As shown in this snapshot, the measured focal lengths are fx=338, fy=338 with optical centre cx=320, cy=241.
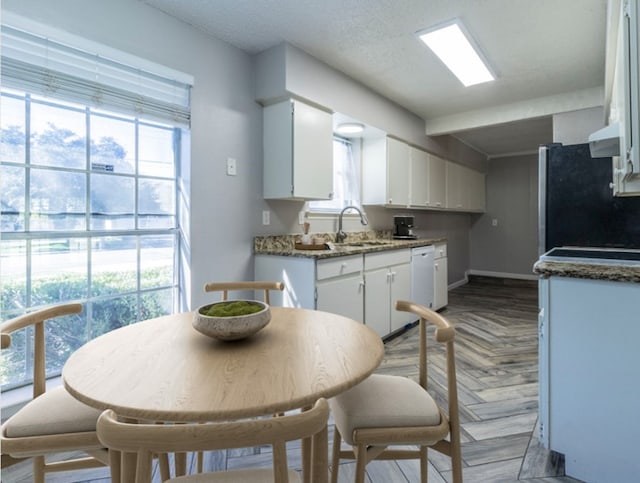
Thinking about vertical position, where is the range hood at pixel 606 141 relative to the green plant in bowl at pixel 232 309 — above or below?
above

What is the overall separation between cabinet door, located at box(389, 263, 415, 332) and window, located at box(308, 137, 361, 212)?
94 centimetres

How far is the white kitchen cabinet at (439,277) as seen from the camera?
4.07m

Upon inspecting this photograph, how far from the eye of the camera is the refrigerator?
2611 mm

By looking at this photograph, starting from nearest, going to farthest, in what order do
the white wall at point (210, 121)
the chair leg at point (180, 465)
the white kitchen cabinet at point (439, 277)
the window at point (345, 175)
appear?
the chair leg at point (180, 465), the white wall at point (210, 121), the window at point (345, 175), the white kitchen cabinet at point (439, 277)

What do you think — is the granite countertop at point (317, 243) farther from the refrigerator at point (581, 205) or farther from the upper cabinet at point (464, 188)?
the upper cabinet at point (464, 188)

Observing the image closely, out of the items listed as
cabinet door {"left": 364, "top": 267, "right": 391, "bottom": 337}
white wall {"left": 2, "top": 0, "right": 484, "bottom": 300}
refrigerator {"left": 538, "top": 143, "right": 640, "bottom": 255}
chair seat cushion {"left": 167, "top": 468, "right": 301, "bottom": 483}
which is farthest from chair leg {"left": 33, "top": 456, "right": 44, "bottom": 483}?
refrigerator {"left": 538, "top": 143, "right": 640, "bottom": 255}

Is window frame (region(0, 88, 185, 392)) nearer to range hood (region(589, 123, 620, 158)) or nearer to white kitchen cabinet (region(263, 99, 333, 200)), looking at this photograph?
white kitchen cabinet (region(263, 99, 333, 200))

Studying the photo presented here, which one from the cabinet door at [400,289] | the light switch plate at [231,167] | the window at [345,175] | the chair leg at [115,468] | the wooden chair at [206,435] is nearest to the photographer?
the wooden chair at [206,435]

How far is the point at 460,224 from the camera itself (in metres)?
6.68

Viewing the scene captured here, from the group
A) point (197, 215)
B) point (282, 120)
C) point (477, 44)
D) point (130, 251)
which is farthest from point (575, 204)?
point (130, 251)

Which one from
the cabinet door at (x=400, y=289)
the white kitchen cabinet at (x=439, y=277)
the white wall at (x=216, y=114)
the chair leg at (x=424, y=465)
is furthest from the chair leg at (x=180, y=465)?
the white kitchen cabinet at (x=439, y=277)

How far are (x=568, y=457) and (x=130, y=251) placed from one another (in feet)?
8.34


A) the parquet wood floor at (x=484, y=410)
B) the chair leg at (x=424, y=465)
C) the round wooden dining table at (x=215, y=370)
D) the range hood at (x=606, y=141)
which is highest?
the range hood at (x=606, y=141)

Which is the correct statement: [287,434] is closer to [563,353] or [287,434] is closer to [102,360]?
[102,360]
